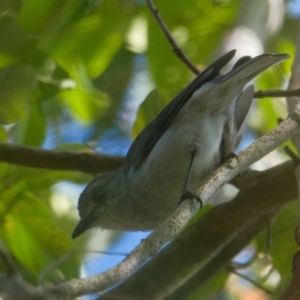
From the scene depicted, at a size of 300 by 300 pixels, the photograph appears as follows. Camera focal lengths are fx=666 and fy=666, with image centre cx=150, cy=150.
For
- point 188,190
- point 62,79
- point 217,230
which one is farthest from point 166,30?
point 217,230

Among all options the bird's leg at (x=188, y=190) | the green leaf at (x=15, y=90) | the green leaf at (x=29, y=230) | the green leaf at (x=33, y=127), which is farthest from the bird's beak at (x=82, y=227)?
the green leaf at (x=15, y=90)

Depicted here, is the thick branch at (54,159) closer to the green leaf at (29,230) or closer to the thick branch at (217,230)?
the green leaf at (29,230)

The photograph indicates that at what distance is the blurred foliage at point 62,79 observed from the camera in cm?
271

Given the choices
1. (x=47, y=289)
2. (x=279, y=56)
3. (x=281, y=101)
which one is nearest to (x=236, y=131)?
(x=281, y=101)

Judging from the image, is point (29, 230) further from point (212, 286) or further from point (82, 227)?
point (212, 286)

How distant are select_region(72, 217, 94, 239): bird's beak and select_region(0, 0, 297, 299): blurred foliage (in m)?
0.07

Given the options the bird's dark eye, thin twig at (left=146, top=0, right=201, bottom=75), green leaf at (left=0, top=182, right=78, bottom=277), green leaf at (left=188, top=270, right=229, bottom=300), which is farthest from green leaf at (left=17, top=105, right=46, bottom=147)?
green leaf at (left=188, top=270, right=229, bottom=300)

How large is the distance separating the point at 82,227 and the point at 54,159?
427mm

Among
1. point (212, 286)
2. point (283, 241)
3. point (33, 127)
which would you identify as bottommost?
point (212, 286)

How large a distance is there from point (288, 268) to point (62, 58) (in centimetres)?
140

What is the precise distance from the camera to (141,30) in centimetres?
357

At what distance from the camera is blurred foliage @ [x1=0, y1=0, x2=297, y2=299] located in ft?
8.89

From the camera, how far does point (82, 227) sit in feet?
10.6

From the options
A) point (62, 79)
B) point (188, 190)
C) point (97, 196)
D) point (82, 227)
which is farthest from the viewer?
point (97, 196)
